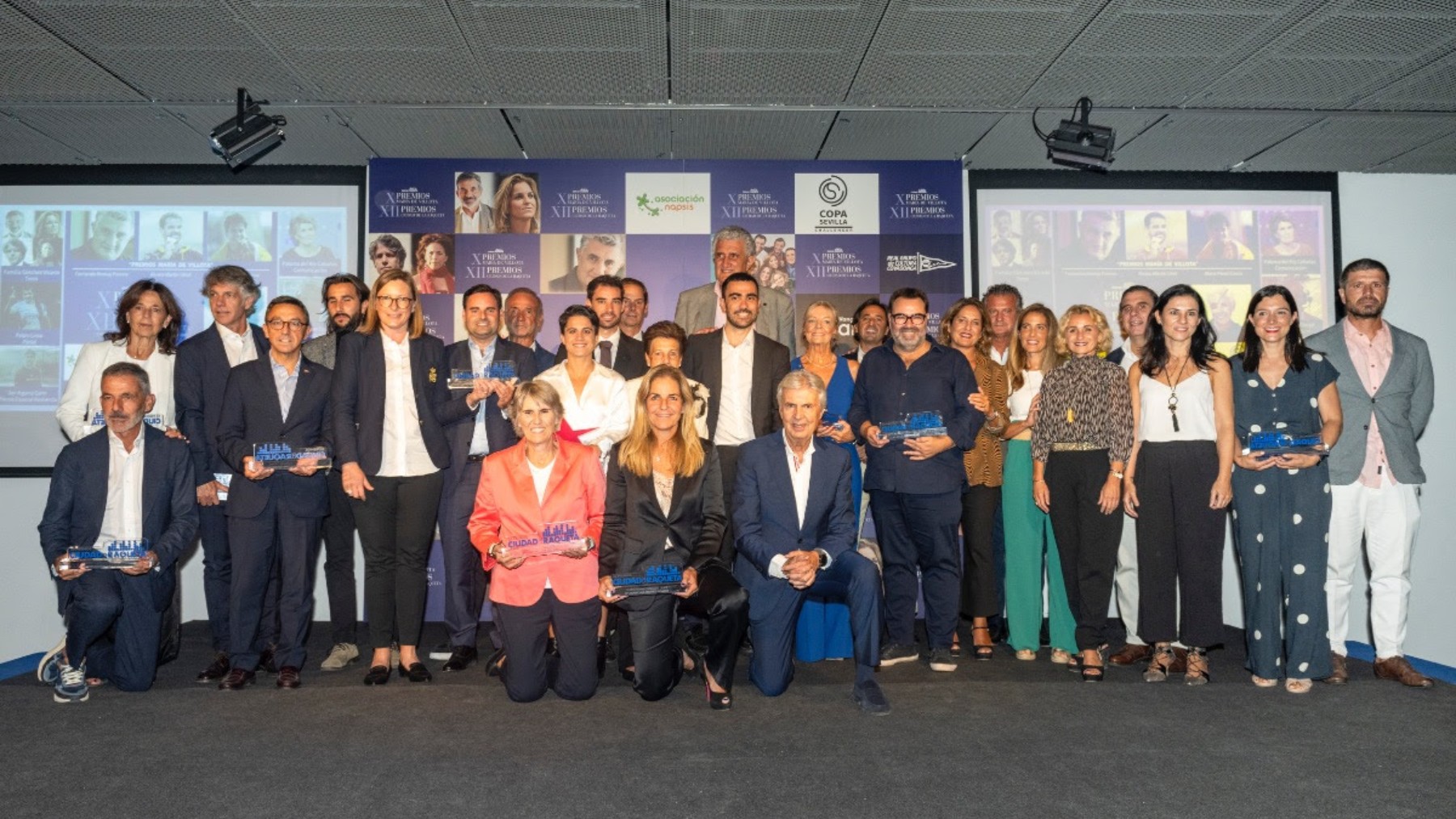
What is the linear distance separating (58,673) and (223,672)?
2.06 feet

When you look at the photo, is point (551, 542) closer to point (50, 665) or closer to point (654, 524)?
point (654, 524)

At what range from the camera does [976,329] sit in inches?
198

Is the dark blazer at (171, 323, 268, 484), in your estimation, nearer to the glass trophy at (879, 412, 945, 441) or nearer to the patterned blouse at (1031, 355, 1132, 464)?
the glass trophy at (879, 412, 945, 441)

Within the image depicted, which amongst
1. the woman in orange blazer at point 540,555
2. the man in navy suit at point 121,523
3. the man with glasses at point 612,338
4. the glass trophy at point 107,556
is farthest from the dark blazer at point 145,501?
the man with glasses at point 612,338

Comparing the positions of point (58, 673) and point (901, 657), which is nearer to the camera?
point (58, 673)

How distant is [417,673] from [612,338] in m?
1.95

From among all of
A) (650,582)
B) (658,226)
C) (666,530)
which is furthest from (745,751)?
(658,226)

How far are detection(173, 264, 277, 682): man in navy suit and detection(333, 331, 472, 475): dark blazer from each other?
1.63 ft

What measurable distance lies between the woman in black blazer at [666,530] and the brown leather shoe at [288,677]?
4.75ft

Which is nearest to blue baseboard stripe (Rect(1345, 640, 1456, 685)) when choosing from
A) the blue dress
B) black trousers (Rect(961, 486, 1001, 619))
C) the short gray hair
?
black trousers (Rect(961, 486, 1001, 619))

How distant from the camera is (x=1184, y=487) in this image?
4.38 m

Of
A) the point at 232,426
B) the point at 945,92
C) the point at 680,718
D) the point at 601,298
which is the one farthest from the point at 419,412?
the point at 945,92

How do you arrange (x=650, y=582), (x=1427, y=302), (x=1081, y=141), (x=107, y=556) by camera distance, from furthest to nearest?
(x=1427, y=302) < (x=1081, y=141) < (x=107, y=556) < (x=650, y=582)

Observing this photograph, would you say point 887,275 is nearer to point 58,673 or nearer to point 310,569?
point 310,569
